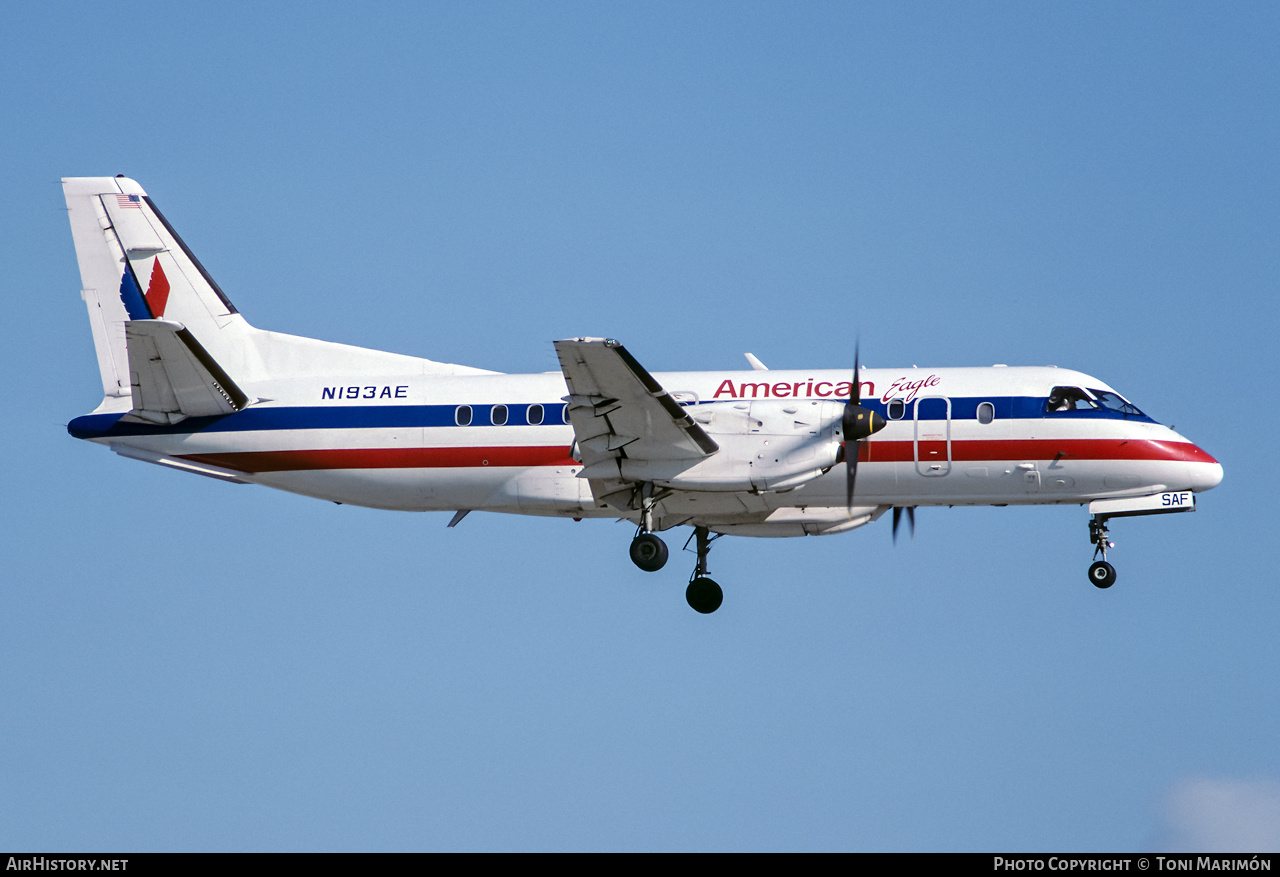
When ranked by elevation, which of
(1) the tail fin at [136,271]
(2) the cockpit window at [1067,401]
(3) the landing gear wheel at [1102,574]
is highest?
(1) the tail fin at [136,271]

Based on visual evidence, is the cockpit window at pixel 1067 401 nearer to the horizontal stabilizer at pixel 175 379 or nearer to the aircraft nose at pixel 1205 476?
the aircraft nose at pixel 1205 476

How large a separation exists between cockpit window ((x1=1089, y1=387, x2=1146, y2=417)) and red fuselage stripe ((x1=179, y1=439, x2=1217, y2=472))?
1.90 feet

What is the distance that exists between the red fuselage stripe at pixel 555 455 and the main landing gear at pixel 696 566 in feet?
6.50

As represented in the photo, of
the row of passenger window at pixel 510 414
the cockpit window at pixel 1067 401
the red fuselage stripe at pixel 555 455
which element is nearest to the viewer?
the red fuselage stripe at pixel 555 455

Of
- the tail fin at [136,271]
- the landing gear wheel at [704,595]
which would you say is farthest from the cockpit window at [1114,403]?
the tail fin at [136,271]

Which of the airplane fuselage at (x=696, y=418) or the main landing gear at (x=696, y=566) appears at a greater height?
the airplane fuselage at (x=696, y=418)

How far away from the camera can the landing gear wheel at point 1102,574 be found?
2341cm

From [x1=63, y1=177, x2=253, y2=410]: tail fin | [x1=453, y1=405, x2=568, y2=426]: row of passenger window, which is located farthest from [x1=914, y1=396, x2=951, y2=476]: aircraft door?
[x1=63, y1=177, x2=253, y2=410]: tail fin

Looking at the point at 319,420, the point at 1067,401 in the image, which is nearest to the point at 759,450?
the point at 1067,401

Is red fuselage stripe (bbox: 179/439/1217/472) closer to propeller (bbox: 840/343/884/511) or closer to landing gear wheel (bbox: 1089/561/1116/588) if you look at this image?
propeller (bbox: 840/343/884/511)

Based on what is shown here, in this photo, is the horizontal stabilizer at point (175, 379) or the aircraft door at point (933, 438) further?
the horizontal stabilizer at point (175, 379)

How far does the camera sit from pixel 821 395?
2384cm

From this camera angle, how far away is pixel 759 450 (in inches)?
897
